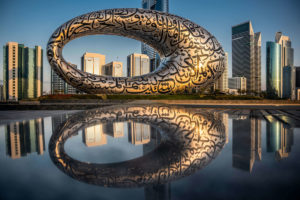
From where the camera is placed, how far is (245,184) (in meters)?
1.60

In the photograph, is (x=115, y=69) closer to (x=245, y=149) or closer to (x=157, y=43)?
(x=157, y=43)

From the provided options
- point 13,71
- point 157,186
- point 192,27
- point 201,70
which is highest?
point 13,71

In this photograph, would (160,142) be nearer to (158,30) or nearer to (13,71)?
(158,30)

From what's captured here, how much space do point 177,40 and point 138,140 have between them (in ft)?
43.8

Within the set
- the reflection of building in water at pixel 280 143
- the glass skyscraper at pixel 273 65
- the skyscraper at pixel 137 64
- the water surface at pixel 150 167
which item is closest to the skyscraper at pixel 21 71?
the skyscraper at pixel 137 64

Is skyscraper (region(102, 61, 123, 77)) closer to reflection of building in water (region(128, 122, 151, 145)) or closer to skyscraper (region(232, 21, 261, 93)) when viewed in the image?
skyscraper (region(232, 21, 261, 93))

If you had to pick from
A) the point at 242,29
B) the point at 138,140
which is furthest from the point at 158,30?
the point at 242,29

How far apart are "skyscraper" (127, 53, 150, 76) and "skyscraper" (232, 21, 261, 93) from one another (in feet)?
226

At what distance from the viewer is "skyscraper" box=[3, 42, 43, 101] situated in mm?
77688

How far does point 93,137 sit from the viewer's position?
324 centimetres

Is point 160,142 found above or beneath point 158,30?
beneath

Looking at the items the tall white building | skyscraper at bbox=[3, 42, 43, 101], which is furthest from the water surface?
the tall white building

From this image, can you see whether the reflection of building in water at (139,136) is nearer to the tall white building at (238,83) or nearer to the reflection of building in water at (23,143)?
the reflection of building in water at (23,143)

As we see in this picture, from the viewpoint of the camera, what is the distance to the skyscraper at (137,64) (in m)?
89.9
